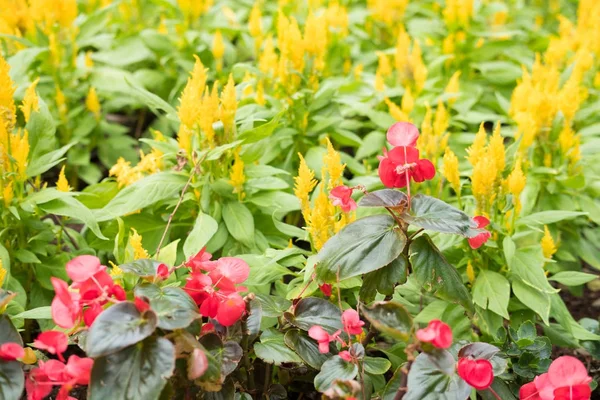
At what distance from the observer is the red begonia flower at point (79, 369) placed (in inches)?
67.9

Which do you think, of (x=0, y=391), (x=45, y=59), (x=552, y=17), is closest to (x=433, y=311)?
(x=0, y=391)

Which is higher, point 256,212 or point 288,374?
point 256,212

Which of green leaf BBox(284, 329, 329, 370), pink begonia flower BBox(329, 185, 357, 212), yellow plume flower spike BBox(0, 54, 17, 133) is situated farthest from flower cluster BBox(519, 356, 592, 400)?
yellow plume flower spike BBox(0, 54, 17, 133)

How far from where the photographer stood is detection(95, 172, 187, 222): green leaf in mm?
2516

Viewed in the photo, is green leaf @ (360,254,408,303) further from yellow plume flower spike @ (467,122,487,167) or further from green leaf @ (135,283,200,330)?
yellow plume flower spike @ (467,122,487,167)

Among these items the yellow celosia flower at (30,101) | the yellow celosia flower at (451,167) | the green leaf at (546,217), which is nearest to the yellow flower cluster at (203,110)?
the yellow celosia flower at (30,101)

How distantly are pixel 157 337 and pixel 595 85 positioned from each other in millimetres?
3349

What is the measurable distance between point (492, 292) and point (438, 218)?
2.39 feet

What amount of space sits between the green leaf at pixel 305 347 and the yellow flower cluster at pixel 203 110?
36.7 inches

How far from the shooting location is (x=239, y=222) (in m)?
2.67

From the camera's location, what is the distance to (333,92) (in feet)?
11.0

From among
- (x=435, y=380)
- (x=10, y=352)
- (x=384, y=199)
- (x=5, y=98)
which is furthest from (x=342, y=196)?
(x=5, y=98)

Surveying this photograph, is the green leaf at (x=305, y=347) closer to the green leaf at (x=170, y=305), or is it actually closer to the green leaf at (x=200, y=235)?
the green leaf at (x=170, y=305)

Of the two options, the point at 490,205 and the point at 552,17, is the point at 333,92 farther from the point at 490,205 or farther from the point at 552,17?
the point at 552,17
